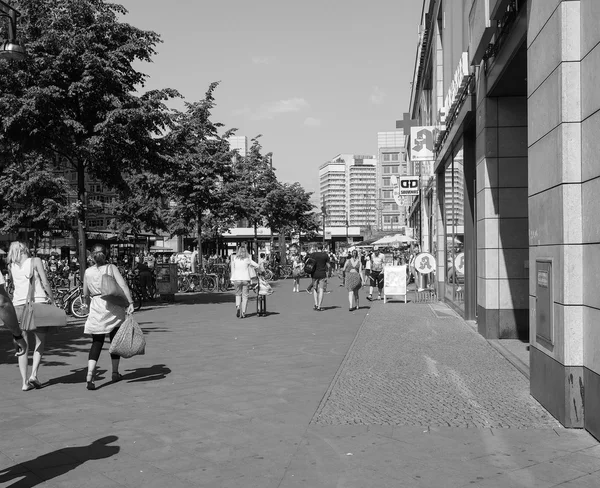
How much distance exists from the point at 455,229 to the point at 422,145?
16.7 feet

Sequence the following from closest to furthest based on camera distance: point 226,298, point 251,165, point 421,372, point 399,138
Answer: point 421,372
point 226,298
point 251,165
point 399,138

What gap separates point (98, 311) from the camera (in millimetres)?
8297

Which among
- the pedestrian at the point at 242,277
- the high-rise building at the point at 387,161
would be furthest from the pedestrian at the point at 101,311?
the high-rise building at the point at 387,161

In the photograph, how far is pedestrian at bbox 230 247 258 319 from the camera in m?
16.5

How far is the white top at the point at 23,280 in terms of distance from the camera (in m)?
8.49

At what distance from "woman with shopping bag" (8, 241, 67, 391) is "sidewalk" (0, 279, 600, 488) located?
62cm

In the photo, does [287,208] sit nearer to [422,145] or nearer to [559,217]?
[422,145]

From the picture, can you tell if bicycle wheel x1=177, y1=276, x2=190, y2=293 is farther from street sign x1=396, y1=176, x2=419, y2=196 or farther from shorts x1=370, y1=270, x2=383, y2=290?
street sign x1=396, y1=176, x2=419, y2=196

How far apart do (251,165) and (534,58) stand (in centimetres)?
3761

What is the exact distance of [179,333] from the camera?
43.5 feet

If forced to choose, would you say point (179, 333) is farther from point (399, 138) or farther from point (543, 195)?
point (399, 138)

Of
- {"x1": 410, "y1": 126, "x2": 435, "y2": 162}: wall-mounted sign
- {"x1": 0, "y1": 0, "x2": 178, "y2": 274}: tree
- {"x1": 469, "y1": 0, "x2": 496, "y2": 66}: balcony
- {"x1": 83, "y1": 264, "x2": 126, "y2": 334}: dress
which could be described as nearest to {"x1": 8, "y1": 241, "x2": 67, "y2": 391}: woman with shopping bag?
{"x1": 83, "y1": 264, "x2": 126, "y2": 334}: dress

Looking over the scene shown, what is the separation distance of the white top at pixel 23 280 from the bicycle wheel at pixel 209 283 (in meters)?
20.0

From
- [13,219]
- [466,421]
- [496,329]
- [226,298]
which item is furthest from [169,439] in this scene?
[13,219]
